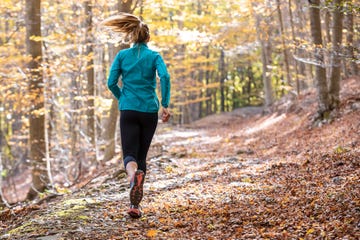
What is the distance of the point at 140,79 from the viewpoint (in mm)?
5391

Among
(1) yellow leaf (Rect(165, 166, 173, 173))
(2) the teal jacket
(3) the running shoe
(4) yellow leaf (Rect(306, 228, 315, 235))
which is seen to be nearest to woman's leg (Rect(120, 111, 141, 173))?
(2) the teal jacket

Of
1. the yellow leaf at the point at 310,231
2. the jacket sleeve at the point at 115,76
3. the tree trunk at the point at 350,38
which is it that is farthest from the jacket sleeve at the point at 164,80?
the tree trunk at the point at 350,38

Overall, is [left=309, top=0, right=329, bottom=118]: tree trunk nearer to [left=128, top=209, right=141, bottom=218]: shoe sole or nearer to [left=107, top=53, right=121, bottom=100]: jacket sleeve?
[left=107, top=53, right=121, bottom=100]: jacket sleeve

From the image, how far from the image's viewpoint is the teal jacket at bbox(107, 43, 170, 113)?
5312 millimetres

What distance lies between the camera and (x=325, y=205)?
5.03 m

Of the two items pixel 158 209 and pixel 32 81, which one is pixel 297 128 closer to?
pixel 32 81

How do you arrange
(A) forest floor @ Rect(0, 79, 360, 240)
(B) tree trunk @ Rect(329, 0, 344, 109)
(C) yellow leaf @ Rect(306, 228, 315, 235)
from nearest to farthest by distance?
(C) yellow leaf @ Rect(306, 228, 315, 235) → (A) forest floor @ Rect(0, 79, 360, 240) → (B) tree trunk @ Rect(329, 0, 344, 109)

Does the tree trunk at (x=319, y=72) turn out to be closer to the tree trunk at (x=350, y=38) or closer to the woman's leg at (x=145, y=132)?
the tree trunk at (x=350, y=38)

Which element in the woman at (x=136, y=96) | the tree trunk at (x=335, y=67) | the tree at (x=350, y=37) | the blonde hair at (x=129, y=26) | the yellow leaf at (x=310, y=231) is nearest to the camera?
the yellow leaf at (x=310, y=231)

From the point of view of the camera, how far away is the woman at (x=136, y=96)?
5.28 metres

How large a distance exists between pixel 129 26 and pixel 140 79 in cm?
66

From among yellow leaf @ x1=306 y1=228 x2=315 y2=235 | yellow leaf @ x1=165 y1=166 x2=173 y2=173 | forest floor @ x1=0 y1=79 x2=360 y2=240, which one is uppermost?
yellow leaf @ x1=306 y1=228 x2=315 y2=235

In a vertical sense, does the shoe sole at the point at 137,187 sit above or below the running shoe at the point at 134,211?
above

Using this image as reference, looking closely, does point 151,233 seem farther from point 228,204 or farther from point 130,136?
point 228,204
